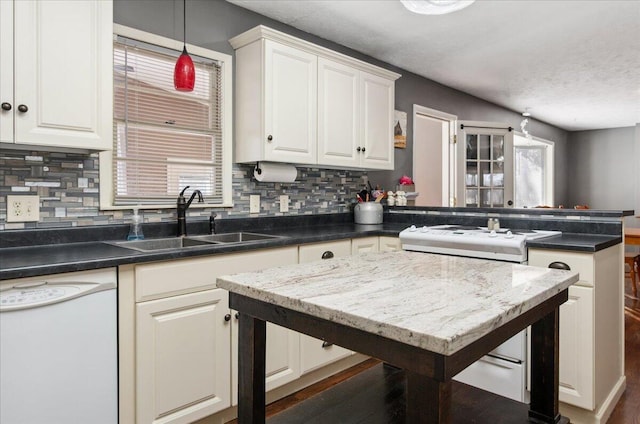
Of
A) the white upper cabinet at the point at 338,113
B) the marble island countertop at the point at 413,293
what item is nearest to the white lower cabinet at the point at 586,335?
the marble island countertop at the point at 413,293

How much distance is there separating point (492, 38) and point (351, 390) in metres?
2.97

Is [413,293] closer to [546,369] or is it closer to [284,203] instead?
[546,369]

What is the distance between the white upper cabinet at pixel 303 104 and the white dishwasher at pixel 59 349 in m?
1.28

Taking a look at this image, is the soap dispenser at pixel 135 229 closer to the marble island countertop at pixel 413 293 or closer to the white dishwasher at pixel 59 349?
the white dishwasher at pixel 59 349

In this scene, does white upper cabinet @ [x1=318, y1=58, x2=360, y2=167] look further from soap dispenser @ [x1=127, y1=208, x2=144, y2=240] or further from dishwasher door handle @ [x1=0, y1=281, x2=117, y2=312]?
dishwasher door handle @ [x1=0, y1=281, x2=117, y2=312]

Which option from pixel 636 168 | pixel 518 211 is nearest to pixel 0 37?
pixel 518 211

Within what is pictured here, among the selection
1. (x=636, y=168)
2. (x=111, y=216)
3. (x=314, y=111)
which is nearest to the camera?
(x=111, y=216)

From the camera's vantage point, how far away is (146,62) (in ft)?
7.72

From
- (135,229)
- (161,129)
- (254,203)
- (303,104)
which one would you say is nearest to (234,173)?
(254,203)

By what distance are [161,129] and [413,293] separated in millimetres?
1930

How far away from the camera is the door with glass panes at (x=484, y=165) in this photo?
4.86 metres

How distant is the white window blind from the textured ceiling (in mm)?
696

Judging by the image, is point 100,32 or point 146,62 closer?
point 100,32

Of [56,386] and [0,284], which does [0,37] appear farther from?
[56,386]
